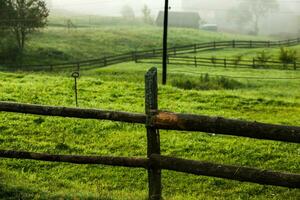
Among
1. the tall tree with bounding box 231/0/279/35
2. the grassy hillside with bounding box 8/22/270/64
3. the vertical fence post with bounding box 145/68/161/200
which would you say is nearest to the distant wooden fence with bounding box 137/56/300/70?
the grassy hillside with bounding box 8/22/270/64

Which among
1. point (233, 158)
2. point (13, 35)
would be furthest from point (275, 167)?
point (13, 35)

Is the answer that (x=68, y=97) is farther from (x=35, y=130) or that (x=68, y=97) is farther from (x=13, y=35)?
(x=13, y=35)

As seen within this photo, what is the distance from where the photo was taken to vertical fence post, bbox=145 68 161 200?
19.3 ft

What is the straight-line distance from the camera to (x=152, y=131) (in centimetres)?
602

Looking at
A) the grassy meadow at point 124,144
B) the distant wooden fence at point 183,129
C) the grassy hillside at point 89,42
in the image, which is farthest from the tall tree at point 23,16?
the distant wooden fence at point 183,129

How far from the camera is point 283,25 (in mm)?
143875

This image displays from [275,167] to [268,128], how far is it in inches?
266

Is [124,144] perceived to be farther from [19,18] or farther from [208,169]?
[19,18]

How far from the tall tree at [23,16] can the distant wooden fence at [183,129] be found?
172ft

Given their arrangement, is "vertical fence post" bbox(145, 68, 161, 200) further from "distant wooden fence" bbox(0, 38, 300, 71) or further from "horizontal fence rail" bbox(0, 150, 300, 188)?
"distant wooden fence" bbox(0, 38, 300, 71)

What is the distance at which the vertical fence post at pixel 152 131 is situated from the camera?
5.89m

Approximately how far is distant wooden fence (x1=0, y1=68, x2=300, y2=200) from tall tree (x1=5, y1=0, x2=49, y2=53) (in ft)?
172

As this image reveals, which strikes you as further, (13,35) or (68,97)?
(13,35)

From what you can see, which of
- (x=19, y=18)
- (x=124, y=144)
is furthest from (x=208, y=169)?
(x=19, y=18)
